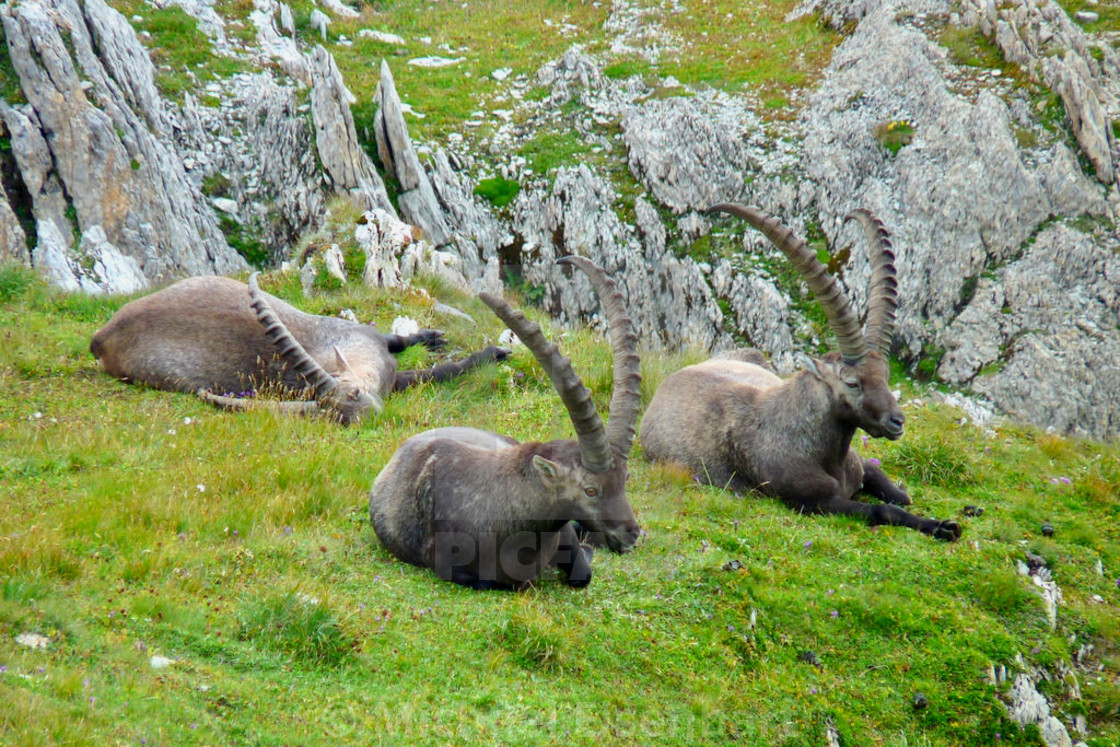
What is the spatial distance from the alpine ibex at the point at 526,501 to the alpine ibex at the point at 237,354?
152 inches

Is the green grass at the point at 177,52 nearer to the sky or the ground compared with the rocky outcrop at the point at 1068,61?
nearer to the ground

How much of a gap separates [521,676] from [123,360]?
8.41 meters

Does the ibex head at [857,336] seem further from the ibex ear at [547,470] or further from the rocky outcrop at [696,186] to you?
the rocky outcrop at [696,186]

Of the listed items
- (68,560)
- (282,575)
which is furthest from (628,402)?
(68,560)

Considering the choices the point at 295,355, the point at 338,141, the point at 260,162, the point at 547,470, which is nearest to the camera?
the point at 547,470

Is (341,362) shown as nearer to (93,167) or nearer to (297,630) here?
(297,630)

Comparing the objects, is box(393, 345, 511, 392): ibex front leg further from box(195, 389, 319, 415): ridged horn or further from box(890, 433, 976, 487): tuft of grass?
box(890, 433, 976, 487): tuft of grass

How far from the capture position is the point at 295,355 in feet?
35.2

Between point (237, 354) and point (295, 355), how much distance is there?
48.4 inches

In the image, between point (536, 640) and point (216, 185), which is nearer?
point (536, 640)

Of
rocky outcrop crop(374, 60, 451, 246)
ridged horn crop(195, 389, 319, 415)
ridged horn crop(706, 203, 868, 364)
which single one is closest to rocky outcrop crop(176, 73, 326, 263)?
rocky outcrop crop(374, 60, 451, 246)

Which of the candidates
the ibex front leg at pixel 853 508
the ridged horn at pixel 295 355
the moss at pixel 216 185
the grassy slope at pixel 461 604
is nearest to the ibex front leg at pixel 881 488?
the grassy slope at pixel 461 604

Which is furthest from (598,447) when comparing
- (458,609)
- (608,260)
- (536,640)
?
(608,260)

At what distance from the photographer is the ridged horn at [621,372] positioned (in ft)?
21.4
